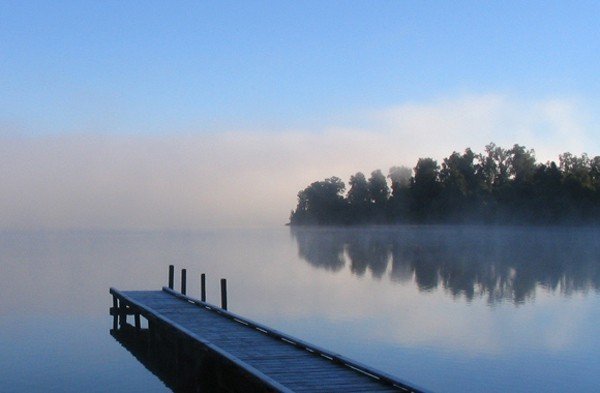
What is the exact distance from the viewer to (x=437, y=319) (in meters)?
25.8

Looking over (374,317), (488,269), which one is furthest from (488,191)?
(374,317)

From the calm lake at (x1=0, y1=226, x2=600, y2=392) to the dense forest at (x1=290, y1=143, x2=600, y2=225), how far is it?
42204 mm

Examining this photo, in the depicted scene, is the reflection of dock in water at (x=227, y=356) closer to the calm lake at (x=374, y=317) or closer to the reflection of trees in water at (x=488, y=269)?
the calm lake at (x=374, y=317)

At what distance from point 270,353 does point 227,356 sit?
1123 mm

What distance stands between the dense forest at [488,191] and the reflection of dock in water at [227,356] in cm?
8020

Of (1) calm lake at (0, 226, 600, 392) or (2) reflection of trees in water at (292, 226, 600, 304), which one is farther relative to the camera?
(2) reflection of trees in water at (292, 226, 600, 304)

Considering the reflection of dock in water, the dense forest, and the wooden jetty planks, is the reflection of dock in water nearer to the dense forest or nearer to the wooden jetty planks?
the wooden jetty planks

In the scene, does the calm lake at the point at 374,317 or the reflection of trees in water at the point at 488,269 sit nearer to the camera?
the calm lake at the point at 374,317

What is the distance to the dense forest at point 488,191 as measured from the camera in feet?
310

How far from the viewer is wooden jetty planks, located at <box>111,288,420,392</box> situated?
461 inches

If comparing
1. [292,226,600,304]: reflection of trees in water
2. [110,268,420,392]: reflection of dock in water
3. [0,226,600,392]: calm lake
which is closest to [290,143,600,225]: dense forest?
[292,226,600,304]: reflection of trees in water

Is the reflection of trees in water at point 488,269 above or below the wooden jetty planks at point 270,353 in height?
below

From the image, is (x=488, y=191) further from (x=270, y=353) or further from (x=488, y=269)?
(x=270, y=353)

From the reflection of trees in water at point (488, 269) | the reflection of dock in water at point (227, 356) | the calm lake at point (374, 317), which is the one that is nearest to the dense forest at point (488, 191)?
the reflection of trees in water at point (488, 269)
